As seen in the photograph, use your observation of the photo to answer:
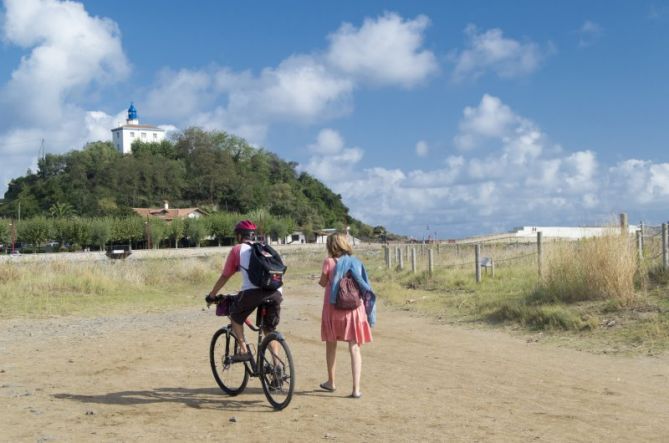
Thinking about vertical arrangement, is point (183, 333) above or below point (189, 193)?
below

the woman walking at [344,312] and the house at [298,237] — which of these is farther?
the house at [298,237]

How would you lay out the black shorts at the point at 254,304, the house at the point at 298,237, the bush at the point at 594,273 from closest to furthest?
the black shorts at the point at 254,304, the bush at the point at 594,273, the house at the point at 298,237

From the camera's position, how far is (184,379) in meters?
8.61

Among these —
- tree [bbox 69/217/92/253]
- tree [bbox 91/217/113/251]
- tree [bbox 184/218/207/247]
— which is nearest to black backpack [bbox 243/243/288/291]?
tree [bbox 69/217/92/253]

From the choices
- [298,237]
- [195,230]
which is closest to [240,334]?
[195,230]

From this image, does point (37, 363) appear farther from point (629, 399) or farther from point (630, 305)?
point (630, 305)

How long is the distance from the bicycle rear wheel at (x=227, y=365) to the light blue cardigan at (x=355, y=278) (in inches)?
45.7

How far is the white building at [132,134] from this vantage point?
162 meters

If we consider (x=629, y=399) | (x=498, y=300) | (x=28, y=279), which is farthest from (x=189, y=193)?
(x=629, y=399)

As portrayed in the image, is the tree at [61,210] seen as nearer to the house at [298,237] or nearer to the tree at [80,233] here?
the tree at [80,233]

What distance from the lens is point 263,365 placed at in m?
6.91

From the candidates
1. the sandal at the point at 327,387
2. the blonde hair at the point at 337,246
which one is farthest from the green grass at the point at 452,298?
the blonde hair at the point at 337,246

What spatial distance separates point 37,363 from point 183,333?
393cm

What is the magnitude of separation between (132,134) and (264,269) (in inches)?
6524
